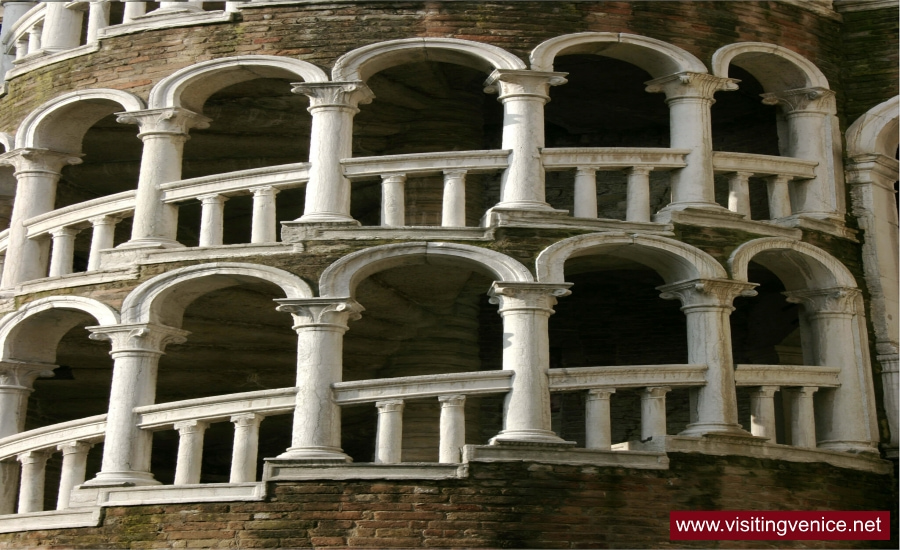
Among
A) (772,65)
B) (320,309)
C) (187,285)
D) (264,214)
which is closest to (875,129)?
(772,65)

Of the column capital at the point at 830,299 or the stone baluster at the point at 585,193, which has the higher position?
the stone baluster at the point at 585,193

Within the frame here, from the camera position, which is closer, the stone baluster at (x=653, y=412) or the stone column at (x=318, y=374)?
the stone column at (x=318, y=374)

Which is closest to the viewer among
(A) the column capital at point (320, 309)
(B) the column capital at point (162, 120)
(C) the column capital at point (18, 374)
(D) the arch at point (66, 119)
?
(A) the column capital at point (320, 309)

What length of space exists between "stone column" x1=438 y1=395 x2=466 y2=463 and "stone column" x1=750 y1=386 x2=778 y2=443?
2.88 meters

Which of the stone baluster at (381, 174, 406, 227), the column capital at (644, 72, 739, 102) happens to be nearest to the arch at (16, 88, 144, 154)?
the stone baluster at (381, 174, 406, 227)

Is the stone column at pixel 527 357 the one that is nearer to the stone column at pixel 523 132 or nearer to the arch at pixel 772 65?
the stone column at pixel 523 132

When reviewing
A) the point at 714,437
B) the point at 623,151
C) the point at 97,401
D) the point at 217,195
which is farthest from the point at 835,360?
the point at 97,401

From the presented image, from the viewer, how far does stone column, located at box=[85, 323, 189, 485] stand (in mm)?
13461

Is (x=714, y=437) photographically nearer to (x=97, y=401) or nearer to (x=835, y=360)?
(x=835, y=360)

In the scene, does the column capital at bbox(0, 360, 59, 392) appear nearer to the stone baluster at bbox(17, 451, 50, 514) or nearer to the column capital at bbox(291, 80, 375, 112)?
the stone baluster at bbox(17, 451, 50, 514)

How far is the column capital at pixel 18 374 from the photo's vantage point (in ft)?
48.8

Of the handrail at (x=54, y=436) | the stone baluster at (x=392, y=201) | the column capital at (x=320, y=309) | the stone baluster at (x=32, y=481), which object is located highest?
the stone baluster at (x=392, y=201)

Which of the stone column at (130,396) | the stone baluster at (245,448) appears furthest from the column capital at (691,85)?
the stone column at (130,396)

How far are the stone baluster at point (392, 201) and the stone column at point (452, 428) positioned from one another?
1886mm
